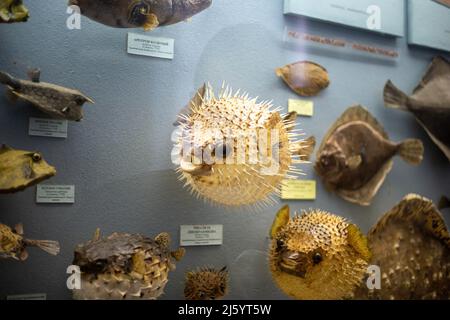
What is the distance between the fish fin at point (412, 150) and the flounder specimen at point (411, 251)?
194mm

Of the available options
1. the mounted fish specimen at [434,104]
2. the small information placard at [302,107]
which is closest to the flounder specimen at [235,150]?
the small information placard at [302,107]

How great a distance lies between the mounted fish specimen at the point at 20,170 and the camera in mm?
1065

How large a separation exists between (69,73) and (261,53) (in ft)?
2.16

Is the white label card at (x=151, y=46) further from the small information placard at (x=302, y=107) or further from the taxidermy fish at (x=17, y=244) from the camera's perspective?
the taxidermy fish at (x=17, y=244)

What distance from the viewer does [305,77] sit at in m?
1.59

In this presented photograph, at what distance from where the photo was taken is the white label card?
134 centimetres

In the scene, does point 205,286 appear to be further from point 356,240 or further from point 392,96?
point 392,96

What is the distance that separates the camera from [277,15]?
1.54 meters

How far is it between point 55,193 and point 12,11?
49 centimetres

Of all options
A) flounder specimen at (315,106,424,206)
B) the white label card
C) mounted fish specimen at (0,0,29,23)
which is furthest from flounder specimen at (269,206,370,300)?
mounted fish specimen at (0,0,29,23)

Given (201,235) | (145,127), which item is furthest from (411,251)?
(145,127)

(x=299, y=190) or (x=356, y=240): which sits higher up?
(x=299, y=190)
